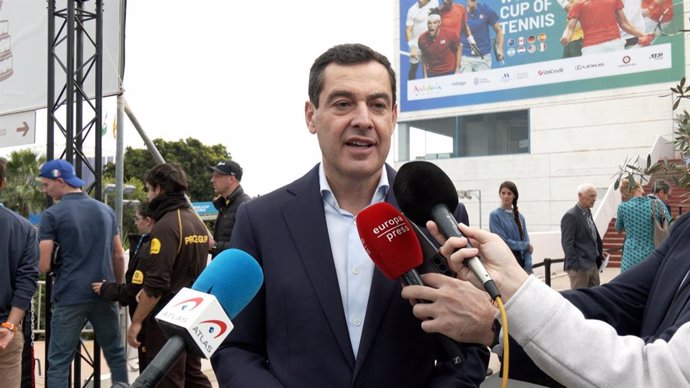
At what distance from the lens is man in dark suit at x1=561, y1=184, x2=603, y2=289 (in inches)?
303

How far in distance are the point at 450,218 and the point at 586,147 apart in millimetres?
31997

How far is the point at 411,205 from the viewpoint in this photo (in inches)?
62.0

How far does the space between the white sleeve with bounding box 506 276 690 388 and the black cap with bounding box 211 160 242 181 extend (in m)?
5.05

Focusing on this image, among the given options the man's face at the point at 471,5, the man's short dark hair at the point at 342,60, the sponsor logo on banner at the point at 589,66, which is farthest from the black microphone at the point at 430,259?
the man's face at the point at 471,5

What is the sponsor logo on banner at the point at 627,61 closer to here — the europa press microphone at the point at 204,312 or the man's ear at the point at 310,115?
the man's ear at the point at 310,115

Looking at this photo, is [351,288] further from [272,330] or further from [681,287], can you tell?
[681,287]

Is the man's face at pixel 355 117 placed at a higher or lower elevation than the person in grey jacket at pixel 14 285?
higher

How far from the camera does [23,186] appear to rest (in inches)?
854

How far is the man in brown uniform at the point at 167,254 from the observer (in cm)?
450

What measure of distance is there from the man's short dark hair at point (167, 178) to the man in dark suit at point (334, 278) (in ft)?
9.78

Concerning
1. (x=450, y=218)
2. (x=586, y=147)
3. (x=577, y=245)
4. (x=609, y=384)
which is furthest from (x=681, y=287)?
(x=586, y=147)

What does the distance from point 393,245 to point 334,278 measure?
0.33 meters

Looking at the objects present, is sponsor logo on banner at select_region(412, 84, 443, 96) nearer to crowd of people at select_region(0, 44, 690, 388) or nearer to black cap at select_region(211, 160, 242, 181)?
black cap at select_region(211, 160, 242, 181)

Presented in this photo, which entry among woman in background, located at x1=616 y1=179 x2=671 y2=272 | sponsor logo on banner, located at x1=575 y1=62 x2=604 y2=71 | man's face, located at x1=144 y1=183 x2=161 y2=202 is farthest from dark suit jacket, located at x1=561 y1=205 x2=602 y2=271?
sponsor logo on banner, located at x1=575 y1=62 x2=604 y2=71
